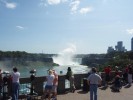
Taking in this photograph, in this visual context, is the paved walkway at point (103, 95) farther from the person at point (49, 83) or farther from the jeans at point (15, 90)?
the jeans at point (15, 90)

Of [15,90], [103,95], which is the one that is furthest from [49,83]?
[103,95]

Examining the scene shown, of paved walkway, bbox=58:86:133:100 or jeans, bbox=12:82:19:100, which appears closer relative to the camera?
jeans, bbox=12:82:19:100

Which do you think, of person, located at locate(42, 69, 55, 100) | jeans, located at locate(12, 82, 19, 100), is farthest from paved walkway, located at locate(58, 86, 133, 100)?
jeans, located at locate(12, 82, 19, 100)

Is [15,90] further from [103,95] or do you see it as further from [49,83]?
[103,95]

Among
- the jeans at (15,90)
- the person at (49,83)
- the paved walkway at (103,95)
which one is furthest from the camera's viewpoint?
the paved walkway at (103,95)

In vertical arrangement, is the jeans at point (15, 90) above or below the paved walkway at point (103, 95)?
above

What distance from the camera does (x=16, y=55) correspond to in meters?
194

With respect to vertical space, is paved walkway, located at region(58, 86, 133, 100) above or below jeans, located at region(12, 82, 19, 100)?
below

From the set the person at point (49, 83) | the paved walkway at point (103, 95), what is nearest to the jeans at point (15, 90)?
the person at point (49, 83)

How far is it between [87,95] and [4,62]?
144 meters

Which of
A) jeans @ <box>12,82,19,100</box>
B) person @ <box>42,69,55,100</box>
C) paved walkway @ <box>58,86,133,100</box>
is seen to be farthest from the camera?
paved walkway @ <box>58,86,133,100</box>

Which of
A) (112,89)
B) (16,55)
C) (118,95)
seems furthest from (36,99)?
(16,55)

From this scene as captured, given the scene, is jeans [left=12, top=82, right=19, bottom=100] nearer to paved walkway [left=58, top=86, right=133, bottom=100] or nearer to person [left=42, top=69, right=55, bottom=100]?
person [left=42, top=69, right=55, bottom=100]

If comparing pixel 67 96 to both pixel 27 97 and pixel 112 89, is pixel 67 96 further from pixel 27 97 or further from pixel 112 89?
pixel 112 89
